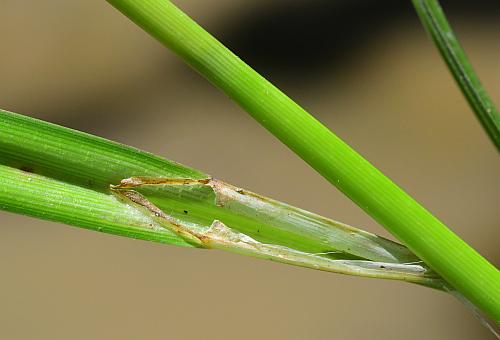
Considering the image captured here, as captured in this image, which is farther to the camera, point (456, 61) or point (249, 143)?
point (249, 143)

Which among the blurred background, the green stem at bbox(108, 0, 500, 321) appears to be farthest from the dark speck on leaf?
the blurred background

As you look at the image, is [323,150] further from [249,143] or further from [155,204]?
[249,143]

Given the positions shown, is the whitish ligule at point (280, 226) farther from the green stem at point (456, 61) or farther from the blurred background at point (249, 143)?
the blurred background at point (249, 143)

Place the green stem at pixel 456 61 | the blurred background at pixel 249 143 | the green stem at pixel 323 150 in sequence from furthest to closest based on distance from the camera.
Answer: the blurred background at pixel 249 143 → the green stem at pixel 456 61 → the green stem at pixel 323 150

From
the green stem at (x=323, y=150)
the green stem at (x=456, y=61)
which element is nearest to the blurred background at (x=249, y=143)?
the green stem at (x=456, y=61)

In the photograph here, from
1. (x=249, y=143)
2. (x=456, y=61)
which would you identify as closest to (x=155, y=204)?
(x=456, y=61)

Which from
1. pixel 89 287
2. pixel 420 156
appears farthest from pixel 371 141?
pixel 89 287

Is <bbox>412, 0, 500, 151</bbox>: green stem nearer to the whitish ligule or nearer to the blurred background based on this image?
the whitish ligule
